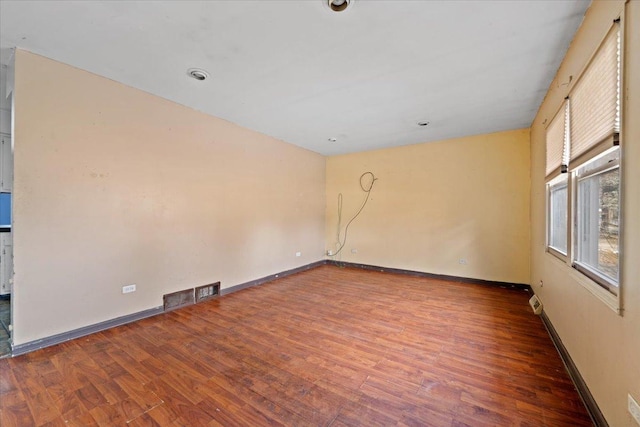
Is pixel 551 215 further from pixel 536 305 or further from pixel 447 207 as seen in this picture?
pixel 447 207

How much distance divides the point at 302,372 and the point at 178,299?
2.14 m

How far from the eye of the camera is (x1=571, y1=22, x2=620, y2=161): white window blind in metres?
1.38

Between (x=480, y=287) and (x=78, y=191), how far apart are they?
5.54m

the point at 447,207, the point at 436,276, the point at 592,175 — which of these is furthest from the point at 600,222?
the point at 436,276

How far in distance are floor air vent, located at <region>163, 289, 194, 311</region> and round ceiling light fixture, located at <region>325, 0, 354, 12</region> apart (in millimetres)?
3431

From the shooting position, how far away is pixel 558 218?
9.09ft

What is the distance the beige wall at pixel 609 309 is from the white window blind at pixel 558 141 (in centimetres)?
20

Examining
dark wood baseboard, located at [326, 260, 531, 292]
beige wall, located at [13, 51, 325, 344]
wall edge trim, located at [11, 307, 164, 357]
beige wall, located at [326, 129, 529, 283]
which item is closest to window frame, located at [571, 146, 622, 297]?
beige wall, located at [326, 129, 529, 283]

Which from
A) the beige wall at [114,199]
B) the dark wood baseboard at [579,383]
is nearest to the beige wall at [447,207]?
the dark wood baseboard at [579,383]

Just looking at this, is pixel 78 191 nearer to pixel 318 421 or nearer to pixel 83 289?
pixel 83 289

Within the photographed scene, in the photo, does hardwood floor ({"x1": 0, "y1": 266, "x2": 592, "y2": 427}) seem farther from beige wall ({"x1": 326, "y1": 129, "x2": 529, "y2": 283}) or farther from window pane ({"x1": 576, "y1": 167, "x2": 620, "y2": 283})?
beige wall ({"x1": 326, "y1": 129, "x2": 529, "y2": 283})

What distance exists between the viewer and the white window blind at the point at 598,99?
4.54 ft

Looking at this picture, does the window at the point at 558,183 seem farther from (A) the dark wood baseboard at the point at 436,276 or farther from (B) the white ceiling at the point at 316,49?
(A) the dark wood baseboard at the point at 436,276

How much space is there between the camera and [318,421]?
1497mm
